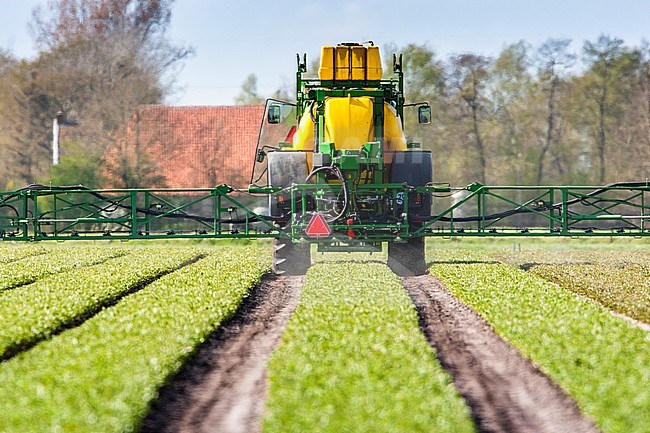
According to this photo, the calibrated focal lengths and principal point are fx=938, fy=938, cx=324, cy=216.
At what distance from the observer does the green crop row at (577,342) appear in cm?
739

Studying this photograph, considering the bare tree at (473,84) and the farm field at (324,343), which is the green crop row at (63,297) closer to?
the farm field at (324,343)

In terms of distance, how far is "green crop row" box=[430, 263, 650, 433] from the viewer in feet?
24.2

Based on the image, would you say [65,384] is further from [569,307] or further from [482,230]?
[482,230]

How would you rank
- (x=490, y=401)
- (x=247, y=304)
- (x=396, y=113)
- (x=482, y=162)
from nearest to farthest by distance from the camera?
1. (x=490, y=401)
2. (x=247, y=304)
3. (x=396, y=113)
4. (x=482, y=162)

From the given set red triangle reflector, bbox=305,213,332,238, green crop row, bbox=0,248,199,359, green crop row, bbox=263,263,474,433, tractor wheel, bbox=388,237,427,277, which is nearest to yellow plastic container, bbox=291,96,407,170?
red triangle reflector, bbox=305,213,332,238

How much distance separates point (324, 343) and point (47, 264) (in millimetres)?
13714

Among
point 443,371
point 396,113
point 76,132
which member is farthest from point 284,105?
point 76,132

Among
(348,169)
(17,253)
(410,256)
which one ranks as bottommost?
(17,253)

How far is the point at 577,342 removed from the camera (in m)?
9.95

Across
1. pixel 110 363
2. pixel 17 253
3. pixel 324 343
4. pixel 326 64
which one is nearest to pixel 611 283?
pixel 326 64

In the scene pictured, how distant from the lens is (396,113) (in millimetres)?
18938

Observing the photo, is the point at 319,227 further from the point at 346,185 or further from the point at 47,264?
the point at 47,264

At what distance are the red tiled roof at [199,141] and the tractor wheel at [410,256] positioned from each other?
24171 mm

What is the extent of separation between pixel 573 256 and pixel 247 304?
42.6 feet
